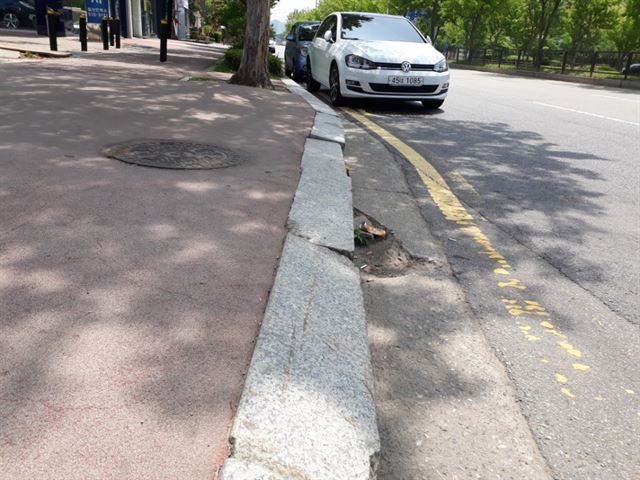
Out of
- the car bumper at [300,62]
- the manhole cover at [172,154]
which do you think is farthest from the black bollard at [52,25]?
the manhole cover at [172,154]

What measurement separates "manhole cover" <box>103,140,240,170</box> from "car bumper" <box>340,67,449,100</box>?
4718 mm

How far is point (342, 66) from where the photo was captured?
362 inches

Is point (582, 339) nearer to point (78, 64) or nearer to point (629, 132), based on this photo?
point (629, 132)

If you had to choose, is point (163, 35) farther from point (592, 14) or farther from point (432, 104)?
point (592, 14)

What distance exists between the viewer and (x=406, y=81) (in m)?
9.00

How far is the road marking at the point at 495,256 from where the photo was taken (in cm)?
254

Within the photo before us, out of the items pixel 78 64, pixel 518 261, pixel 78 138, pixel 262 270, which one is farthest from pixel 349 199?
pixel 78 64

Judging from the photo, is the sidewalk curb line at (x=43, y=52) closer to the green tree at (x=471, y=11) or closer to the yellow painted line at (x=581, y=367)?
the yellow painted line at (x=581, y=367)

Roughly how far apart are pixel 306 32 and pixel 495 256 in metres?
12.5

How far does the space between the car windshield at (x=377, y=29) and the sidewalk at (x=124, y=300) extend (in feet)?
18.9

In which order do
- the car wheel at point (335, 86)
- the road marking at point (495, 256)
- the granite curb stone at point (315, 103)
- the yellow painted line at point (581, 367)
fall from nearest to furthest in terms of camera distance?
the yellow painted line at point (581, 367)
the road marking at point (495, 256)
the granite curb stone at point (315, 103)
the car wheel at point (335, 86)

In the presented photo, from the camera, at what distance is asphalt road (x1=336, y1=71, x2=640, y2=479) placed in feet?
6.66

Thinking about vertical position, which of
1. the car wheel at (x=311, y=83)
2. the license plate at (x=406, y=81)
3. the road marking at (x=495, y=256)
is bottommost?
the road marking at (x=495, y=256)

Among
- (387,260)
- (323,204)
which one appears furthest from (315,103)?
(387,260)
